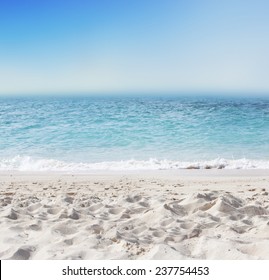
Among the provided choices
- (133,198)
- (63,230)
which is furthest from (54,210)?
(133,198)

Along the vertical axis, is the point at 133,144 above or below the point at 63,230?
below

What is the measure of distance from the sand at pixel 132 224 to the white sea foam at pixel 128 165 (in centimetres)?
379

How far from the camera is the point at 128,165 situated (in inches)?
507

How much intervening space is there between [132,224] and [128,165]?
7698 mm

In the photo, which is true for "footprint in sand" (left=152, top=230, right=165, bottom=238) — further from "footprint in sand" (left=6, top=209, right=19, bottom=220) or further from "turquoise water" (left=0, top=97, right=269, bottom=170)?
"turquoise water" (left=0, top=97, right=269, bottom=170)

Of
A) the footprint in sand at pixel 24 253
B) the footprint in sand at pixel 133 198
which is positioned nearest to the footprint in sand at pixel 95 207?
the footprint in sand at pixel 133 198

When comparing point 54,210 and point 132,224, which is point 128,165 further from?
point 132,224

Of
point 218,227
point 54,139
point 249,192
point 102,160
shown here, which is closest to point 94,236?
point 218,227

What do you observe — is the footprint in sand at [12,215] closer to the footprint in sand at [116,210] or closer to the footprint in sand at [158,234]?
the footprint in sand at [116,210]

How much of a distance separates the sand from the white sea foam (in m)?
3.79

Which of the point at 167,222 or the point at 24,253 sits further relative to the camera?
the point at 167,222

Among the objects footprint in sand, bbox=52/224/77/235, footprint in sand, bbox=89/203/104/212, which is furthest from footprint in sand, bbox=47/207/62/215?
footprint in sand, bbox=52/224/77/235
